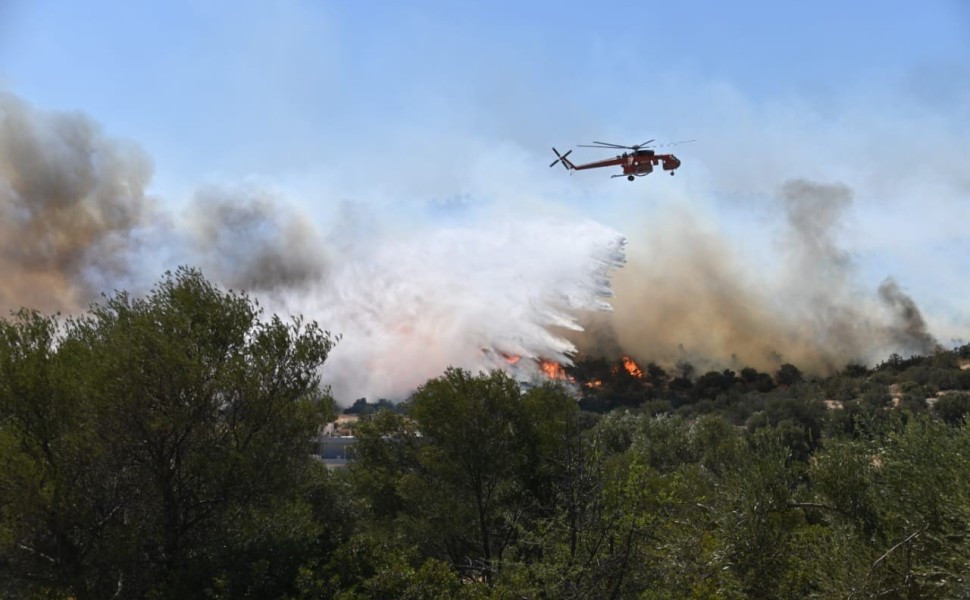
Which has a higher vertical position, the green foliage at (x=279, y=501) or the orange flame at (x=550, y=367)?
the orange flame at (x=550, y=367)

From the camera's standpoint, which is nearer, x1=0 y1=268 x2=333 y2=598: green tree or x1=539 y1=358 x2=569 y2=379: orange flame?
x1=0 y1=268 x2=333 y2=598: green tree

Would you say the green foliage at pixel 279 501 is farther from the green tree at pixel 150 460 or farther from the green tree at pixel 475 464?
the green tree at pixel 475 464

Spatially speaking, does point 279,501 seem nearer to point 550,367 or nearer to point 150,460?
point 150,460

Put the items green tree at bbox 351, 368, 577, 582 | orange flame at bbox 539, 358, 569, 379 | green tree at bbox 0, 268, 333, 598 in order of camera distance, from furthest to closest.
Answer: orange flame at bbox 539, 358, 569, 379
green tree at bbox 351, 368, 577, 582
green tree at bbox 0, 268, 333, 598

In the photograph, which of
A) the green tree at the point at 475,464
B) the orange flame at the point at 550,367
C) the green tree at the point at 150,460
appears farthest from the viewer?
the orange flame at the point at 550,367

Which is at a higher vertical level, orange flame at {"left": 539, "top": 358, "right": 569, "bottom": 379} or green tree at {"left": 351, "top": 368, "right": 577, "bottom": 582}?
orange flame at {"left": 539, "top": 358, "right": 569, "bottom": 379}

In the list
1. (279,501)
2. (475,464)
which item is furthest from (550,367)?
(279,501)

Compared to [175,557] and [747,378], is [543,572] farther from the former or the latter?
[747,378]

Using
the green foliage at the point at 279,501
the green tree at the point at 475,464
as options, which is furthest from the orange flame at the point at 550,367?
the green foliage at the point at 279,501

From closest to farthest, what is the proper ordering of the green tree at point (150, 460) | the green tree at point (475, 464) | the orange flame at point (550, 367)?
the green tree at point (150, 460), the green tree at point (475, 464), the orange flame at point (550, 367)

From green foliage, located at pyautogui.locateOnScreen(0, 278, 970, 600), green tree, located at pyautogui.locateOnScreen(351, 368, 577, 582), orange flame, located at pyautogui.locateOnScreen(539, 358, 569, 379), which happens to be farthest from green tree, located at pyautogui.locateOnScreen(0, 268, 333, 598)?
orange flame, located at pyautogui.locateOnScreen(539, 358, 569, 379)

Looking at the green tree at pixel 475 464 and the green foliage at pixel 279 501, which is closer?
the green foliage at pixel 279 501

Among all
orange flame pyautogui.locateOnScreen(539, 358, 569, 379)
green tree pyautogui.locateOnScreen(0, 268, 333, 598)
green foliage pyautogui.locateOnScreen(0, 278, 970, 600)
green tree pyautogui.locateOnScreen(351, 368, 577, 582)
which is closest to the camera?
green foliage pyautogui.locateOnScreen(0, 278, 970, 600)

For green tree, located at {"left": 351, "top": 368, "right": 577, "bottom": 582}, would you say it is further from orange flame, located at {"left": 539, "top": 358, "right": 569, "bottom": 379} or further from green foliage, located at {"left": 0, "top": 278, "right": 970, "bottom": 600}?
orange flame, located at {"left": 539, "top": 358, "right": 569, "bottom": 379}
